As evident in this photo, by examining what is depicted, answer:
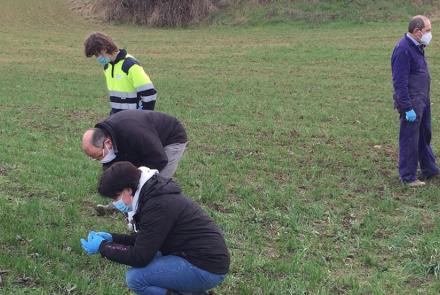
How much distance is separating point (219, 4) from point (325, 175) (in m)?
29.5

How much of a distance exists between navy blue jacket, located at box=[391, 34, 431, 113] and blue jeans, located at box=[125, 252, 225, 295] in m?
4.61

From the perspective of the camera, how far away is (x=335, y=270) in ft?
17.9

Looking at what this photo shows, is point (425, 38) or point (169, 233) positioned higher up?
point (425, 38)

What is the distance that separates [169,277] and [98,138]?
1.33m

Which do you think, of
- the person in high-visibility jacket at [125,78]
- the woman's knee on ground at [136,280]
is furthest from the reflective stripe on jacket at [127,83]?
the woman's knee on ground at [136,280]

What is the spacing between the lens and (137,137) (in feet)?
16.6

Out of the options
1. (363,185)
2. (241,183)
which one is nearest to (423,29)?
(363,185)

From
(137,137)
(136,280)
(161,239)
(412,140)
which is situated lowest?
(136,280)

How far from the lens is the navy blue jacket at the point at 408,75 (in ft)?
25.5

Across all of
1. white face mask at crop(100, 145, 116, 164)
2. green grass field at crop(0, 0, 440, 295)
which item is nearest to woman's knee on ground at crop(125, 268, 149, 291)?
green grass field at crop(0, 0, 440, 295)

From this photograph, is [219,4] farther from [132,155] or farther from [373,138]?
[132,155]

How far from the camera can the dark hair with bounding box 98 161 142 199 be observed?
393cm

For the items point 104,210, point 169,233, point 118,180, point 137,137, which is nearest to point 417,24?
point 137,137

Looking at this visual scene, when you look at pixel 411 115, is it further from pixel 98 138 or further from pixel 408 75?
pixel 98 138
